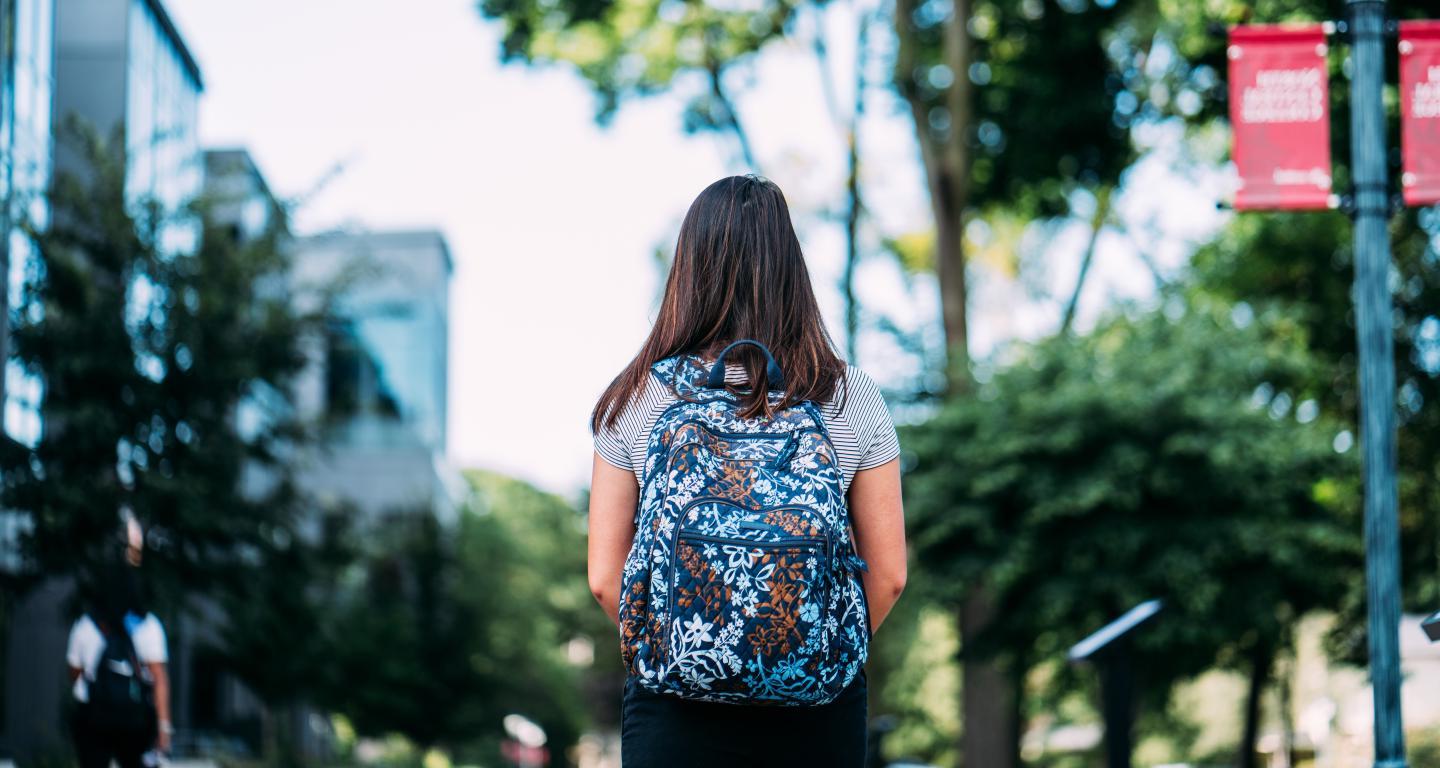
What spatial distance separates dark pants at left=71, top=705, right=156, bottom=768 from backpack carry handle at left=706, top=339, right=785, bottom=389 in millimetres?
5802

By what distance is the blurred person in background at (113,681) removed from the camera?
769cm

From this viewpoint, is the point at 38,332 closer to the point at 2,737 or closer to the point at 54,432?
the point at 54,432

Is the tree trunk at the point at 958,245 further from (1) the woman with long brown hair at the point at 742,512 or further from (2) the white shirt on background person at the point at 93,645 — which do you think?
(1) the woman with long brown hair at the point at 742,512

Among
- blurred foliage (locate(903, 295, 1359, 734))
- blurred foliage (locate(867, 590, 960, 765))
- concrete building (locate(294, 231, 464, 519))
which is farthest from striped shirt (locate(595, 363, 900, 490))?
concrete building (locate(294, 231, 464, 519))

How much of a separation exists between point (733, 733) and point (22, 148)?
1990cm

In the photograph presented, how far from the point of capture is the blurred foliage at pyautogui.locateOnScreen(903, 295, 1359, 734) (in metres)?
16.6

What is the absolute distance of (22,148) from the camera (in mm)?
20344

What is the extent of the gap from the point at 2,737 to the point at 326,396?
1201 inches

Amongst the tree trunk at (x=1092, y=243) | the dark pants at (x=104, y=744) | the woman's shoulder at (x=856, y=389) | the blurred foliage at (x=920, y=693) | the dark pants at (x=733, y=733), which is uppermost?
the tree trunk at (x=1092, y=243)

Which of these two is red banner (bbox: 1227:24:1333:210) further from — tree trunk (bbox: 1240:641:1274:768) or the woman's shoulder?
tree trunk (bbox: 1240:641:1274:768)

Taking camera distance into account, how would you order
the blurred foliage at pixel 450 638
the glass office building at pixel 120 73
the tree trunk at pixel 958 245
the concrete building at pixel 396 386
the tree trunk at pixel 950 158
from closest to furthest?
the tree trunk at pixel 958 245 → the tree trunk at pixel 950 158 → the glass office building at pixel 120 73 → the blurred foliage at pixel 450 638 → the concrete building at pixel 396 386

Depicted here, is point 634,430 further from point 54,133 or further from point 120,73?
point 120,73

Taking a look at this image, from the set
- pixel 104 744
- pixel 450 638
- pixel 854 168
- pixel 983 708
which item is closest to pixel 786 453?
pixel 104 744

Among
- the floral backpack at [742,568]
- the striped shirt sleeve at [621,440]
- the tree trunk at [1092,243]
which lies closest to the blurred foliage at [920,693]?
the tree trunk at [1092,243]
